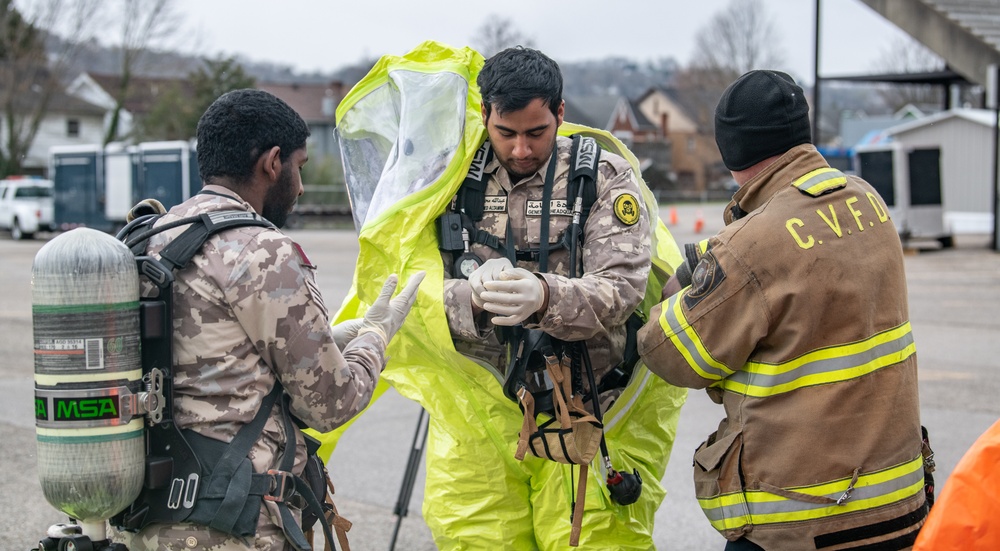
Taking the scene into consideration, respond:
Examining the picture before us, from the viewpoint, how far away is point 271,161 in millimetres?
2484

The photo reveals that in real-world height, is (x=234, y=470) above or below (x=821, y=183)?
below

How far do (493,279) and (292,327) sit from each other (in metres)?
0.73

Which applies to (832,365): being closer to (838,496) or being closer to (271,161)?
(838,496)

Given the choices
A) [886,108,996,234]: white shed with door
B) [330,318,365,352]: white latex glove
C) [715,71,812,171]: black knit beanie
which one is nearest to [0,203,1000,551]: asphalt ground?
[330,318,365,352]: white latex glove

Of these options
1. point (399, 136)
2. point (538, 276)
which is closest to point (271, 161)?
point (538, 276)

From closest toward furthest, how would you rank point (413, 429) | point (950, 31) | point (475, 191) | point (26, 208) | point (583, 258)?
point (583, 258) → point (475, 191) → point (413, 429) → point (950, 31) → point (26, 208)

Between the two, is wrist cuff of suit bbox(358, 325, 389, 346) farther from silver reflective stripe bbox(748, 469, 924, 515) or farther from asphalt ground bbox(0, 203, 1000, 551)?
asphalt ground bbox(0, 203, 1000, 551)

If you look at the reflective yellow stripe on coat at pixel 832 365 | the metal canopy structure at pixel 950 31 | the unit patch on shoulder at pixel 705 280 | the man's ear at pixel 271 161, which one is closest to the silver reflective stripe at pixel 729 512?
the reflective yellow stripe on coat at pixel 832 365

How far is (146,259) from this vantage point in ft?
7.54

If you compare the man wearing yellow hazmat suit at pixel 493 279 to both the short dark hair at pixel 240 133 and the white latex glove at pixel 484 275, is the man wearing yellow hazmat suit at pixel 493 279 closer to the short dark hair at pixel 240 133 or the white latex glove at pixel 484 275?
the white latex glove at pixel 484 275

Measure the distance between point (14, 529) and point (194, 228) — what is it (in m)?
3.35

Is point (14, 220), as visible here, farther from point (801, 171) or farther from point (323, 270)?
point (801, 171)

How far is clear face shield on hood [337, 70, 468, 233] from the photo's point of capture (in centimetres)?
329

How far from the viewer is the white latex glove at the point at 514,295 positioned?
2768mm
